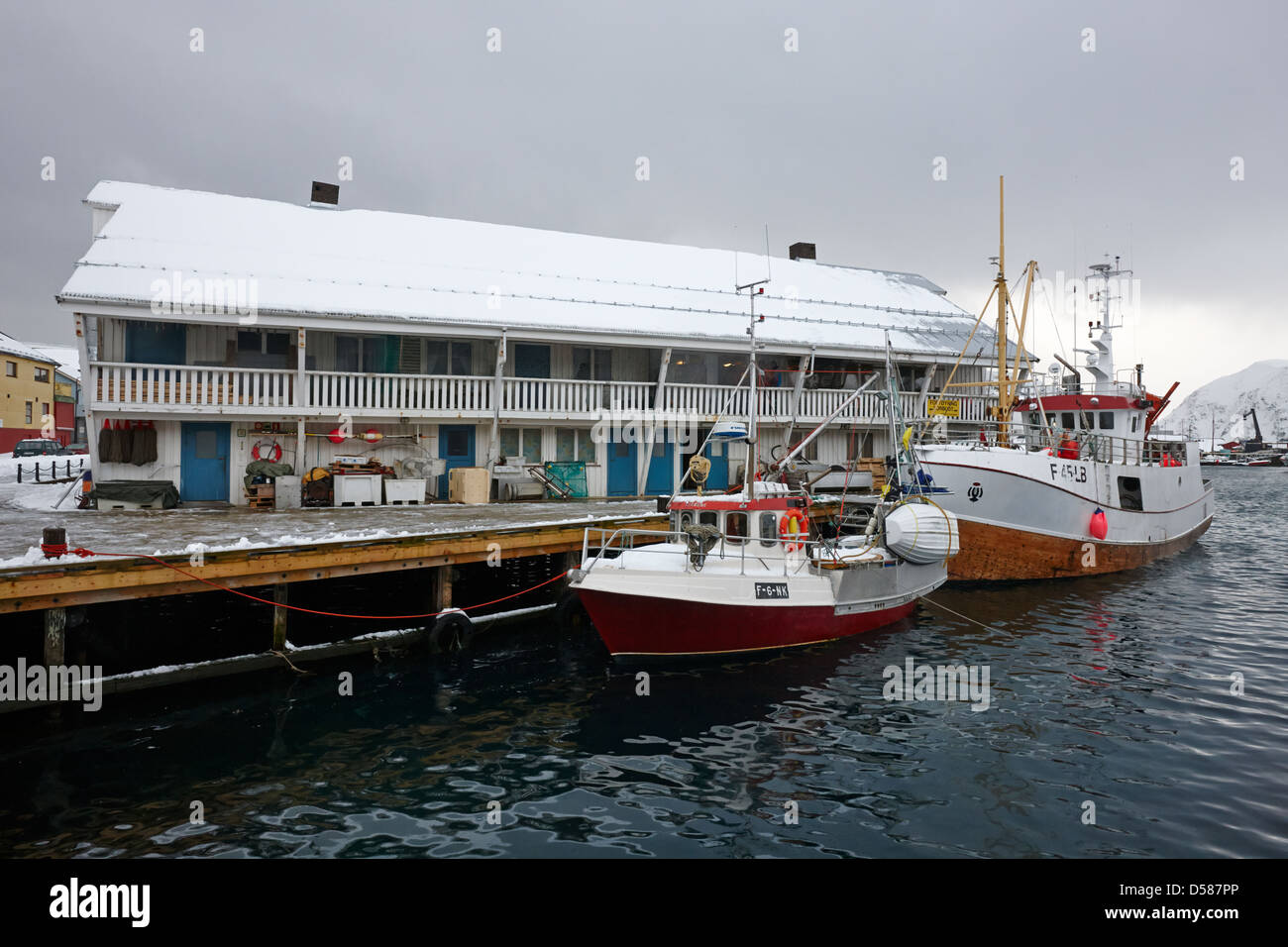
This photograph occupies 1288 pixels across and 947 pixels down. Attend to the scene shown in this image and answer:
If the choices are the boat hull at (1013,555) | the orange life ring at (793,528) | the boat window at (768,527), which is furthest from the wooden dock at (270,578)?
the boat hull at (1013,555)

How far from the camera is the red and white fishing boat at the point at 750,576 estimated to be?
12.4 metres

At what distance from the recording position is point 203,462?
19.0 metres

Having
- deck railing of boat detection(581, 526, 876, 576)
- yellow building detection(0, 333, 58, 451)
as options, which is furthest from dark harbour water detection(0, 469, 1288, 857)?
yellow building detection(0, 333, 58, 451)

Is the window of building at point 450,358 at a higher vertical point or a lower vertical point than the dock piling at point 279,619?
higher

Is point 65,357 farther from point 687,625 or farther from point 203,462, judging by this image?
point 687,625

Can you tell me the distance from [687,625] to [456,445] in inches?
453

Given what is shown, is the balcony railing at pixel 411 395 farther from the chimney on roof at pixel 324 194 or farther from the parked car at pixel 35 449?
the parked car at pixel 35 449

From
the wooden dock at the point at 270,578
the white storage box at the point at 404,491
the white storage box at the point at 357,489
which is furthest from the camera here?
the white storage box at the point at 404,491

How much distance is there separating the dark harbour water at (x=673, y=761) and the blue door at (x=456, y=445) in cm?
858

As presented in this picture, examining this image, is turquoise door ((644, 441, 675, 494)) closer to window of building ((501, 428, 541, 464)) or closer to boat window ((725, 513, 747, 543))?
window of building ((501, 428, 541, 464))

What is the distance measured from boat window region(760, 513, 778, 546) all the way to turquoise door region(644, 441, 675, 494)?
1091 cm

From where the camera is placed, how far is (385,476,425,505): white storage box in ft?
62.2

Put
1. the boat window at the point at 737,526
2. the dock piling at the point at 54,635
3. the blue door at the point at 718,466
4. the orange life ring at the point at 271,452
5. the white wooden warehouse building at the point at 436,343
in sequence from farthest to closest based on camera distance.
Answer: the blue door at the point at 718,466 → the orange life ring at the point at 271,452 → the white wooden warehouse building at the point at 436,343 → the boat window at the point at 737,526 → the dock piling at the point at 54,635
